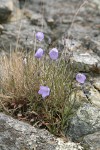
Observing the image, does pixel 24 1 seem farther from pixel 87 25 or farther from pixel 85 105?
pixel 85 105

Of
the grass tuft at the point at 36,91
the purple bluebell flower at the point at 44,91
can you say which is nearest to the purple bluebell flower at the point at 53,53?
the grass tuft at the point at 36,91

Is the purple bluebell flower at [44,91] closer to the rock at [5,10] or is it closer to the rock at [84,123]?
the rock at [84,123]

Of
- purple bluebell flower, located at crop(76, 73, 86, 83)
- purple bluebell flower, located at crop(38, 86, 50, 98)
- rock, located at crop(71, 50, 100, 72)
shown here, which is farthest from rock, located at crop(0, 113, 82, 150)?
rock, located at crop(71, 50, 100, 72)

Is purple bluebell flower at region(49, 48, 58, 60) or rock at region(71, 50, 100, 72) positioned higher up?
purple bluebell flower at region(49, 48, 58, 60)

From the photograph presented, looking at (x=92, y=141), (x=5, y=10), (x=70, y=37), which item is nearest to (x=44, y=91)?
(x=92, y=141)

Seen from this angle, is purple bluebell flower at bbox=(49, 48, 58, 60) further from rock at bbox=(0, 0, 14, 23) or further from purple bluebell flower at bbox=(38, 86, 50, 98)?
rock at bbox=(0, 0, 14, 23)
